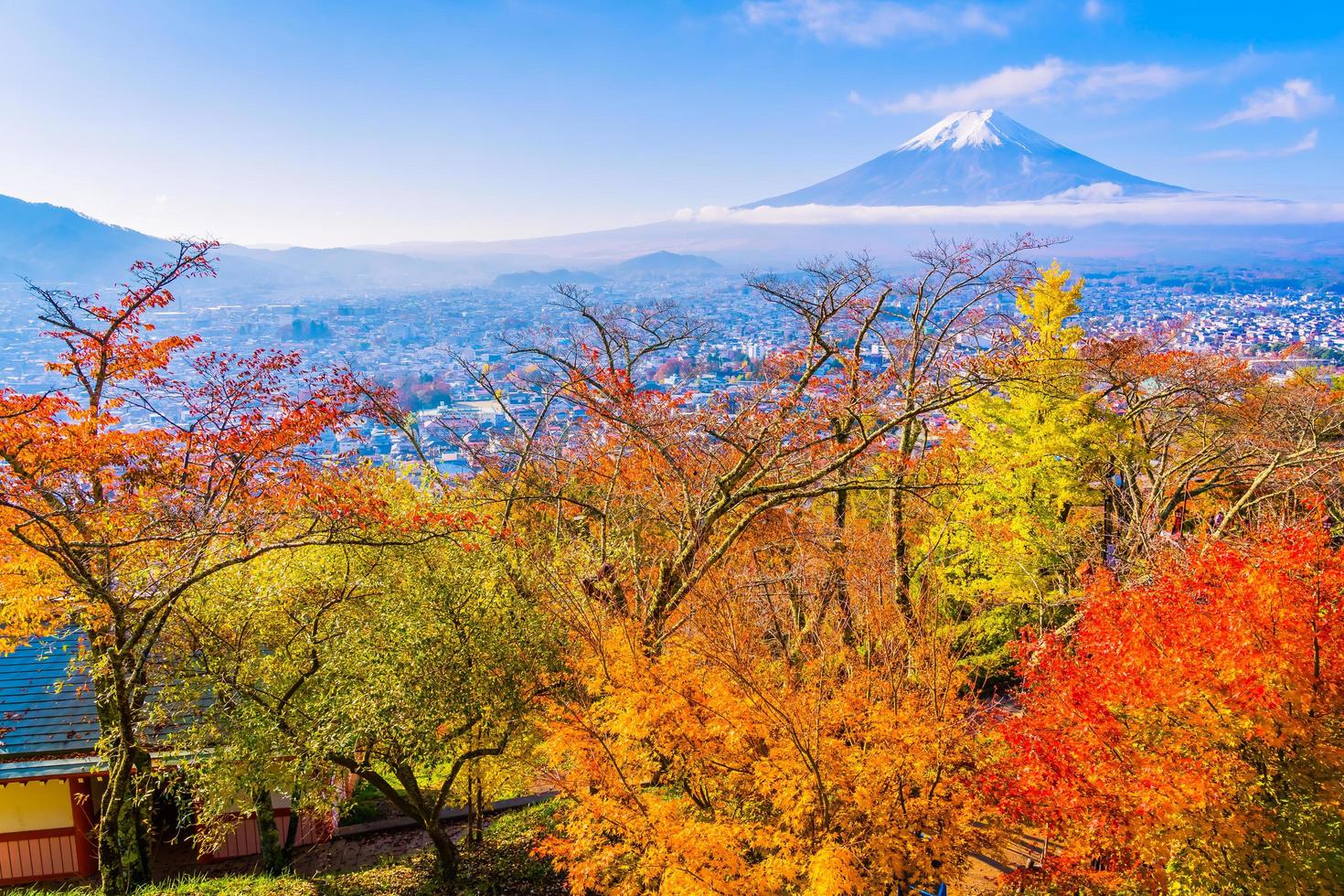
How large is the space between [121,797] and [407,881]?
167 inches

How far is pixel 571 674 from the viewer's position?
10508mm

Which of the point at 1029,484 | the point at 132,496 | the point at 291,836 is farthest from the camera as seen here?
the point at 1029,484

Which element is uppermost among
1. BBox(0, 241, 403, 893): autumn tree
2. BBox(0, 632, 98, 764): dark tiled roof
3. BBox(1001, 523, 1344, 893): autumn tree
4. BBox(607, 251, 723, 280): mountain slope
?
BBox(607, 251, 723, 280): mountain slope

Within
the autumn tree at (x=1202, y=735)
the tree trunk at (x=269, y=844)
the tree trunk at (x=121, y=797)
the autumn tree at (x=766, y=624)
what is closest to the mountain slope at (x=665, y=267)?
the autumn tree at (x=766, y=624)

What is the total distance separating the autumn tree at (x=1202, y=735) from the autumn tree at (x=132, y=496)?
10307mm

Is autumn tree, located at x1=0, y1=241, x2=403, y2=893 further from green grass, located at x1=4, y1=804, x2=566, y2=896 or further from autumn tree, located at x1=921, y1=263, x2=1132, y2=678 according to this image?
autumn tree, located at x1=921, y1=263, x2=1132, y2=678

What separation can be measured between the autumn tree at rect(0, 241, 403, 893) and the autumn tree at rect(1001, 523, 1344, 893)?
10307 mm

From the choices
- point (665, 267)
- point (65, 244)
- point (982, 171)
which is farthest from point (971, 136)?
point (65, 244)

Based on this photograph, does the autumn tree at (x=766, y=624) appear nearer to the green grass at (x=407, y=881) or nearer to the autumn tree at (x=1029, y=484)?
the autumn tree at (x=1029, y=484)

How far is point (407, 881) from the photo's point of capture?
37.2 feet

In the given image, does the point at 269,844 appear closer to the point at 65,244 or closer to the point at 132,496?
the point at 132,496

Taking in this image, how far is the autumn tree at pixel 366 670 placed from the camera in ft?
31.6

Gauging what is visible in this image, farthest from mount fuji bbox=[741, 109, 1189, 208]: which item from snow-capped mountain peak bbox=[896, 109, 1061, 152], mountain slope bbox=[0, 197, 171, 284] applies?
mountain slope bbox=[0, 197, 171, 284]

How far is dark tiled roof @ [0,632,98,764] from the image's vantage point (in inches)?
510
